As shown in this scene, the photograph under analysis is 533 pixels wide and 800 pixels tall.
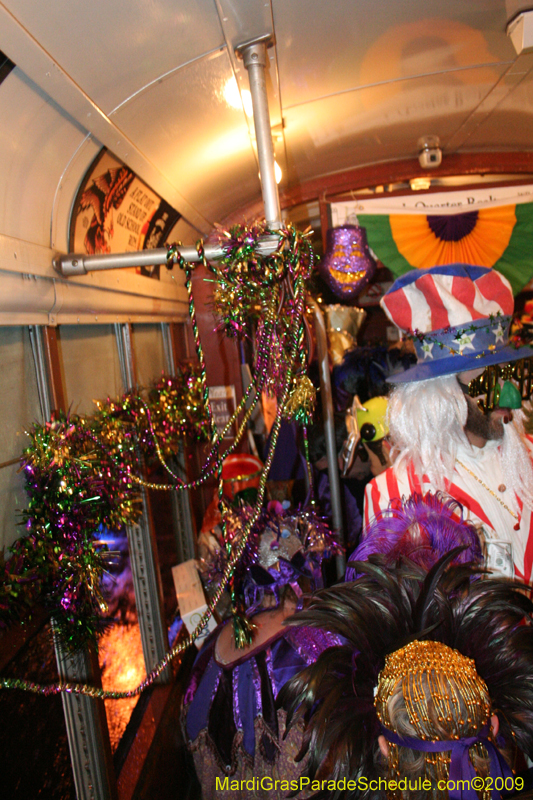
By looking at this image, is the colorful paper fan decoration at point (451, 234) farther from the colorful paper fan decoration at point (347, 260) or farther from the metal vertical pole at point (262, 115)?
the metal vertical pole at point (262, 115)

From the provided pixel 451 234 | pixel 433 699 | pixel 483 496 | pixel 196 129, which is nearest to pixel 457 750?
pixel 433 699

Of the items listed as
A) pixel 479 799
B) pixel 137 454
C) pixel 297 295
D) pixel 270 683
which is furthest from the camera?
pixel 137 454

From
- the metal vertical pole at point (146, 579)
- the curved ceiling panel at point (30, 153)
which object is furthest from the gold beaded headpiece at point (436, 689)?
the metal vertical pole at point (146, 579)

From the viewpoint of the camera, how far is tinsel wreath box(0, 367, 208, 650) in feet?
4.73

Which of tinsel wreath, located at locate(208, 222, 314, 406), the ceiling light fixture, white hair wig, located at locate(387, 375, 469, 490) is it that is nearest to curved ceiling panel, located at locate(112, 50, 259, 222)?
tinsel wreath, located at locate(208, 222, 314, 406)

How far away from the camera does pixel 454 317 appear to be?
6.00ft

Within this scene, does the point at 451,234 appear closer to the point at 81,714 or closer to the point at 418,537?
the point at 418,537

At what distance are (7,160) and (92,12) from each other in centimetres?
48

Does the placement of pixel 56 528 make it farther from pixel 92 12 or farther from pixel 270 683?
pixel 92 12

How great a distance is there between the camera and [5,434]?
5.26 feet

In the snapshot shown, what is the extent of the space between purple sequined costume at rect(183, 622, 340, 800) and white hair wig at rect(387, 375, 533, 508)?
84 cm

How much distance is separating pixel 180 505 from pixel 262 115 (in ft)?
8.66

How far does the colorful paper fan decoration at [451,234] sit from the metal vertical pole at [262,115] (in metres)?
2.03

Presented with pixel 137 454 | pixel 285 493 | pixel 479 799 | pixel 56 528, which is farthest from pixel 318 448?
pixel 479 799
